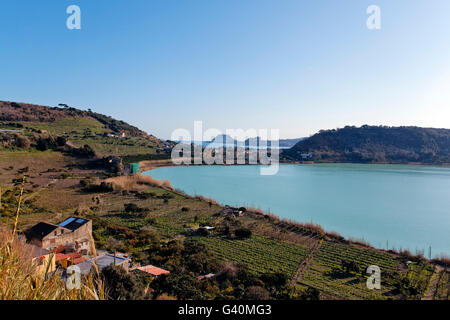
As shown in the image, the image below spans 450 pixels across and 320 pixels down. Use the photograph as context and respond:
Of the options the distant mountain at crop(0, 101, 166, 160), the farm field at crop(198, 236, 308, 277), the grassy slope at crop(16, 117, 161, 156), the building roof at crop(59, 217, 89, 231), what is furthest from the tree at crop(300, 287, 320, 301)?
the grassy slope at crop(16, 117, 161, 156)

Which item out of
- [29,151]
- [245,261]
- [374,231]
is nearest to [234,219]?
[245,261]

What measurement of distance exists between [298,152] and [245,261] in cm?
8643

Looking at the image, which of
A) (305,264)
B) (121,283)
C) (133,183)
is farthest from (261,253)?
(133,183)

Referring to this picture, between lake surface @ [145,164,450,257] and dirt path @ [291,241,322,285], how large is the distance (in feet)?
18.8

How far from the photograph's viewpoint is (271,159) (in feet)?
286

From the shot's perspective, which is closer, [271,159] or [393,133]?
[271,159]

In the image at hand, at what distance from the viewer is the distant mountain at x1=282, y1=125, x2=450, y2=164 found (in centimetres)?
8250

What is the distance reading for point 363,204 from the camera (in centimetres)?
3203

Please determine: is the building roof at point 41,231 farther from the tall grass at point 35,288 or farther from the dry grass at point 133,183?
the dry grass at point 133,183

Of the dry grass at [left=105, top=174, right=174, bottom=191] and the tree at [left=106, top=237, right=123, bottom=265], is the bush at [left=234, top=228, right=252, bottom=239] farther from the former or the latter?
the dry grass at [left=105, top=174, right=174, bottom=191]

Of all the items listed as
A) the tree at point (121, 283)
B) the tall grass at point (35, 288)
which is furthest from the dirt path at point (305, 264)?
the tall grass at point (35, 288)

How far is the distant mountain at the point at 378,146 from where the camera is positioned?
82.5m
